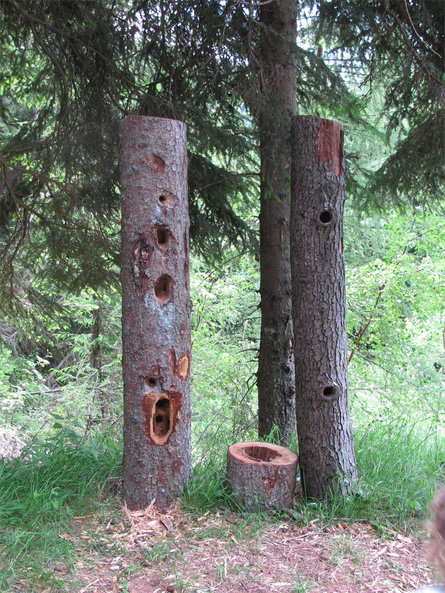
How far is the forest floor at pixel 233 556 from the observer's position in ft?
11.0

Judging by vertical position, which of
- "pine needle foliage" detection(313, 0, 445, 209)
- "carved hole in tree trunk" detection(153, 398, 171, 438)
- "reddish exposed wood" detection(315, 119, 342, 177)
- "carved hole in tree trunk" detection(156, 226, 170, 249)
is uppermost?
"pine needle foliage" detection(313, 0, 445, 209)

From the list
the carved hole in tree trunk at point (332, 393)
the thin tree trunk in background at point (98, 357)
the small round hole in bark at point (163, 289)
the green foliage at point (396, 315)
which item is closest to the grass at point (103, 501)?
the carved hole in tree trunk at point (332, 393)

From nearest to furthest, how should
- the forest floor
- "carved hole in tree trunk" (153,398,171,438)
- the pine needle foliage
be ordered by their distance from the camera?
the forest floor → "carved hole in tree trunk" (153,398,171,438) → the pine needle foliage

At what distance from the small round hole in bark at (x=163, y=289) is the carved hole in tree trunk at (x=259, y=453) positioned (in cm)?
152

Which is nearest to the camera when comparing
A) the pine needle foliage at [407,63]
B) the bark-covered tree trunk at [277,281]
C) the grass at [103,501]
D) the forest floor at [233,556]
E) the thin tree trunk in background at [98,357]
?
the forest floor at [233,556]

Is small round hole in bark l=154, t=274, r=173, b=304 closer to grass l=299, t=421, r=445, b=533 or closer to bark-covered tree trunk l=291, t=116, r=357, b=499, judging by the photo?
bark-covered tree trunk l=291, t=116, r=357, b=499

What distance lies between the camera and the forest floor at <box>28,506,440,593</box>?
3.36 m

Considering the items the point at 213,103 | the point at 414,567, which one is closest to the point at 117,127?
the point at 213,103

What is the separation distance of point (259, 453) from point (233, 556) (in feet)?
3.55

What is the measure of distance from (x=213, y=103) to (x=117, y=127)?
1.16 meters

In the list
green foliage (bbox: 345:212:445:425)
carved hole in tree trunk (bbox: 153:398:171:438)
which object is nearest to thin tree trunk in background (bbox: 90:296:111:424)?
green foliage (bbox: 345:212:445:425)

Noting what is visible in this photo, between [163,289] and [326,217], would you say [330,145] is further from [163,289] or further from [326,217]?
[163,289]

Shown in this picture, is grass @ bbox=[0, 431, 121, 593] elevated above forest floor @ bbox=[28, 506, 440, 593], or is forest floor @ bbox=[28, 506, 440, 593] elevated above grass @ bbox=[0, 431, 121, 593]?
grass @ bbox=[0, 431, 121, 593]

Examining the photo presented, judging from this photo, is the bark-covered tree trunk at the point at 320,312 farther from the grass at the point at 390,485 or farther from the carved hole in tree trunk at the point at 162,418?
the carved hole in tree trunk at the point at 162,418
